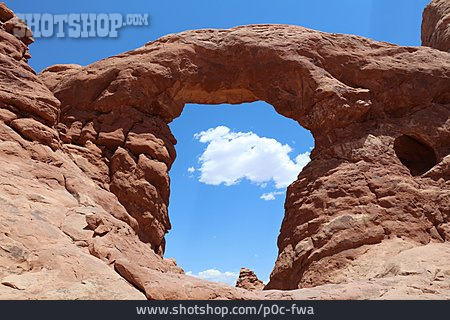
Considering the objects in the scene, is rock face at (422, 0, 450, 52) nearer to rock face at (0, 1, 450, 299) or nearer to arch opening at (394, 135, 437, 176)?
rock face at (0, 1, 450, 299)

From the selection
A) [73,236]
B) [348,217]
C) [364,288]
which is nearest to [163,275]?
[73,236]

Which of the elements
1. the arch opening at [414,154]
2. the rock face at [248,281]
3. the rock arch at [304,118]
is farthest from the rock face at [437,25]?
the rock face at [248,281]

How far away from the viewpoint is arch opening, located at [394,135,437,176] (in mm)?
16234

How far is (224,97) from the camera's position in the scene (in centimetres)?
1855

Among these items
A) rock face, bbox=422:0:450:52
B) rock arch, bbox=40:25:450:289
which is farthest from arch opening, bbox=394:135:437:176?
rock face, bbox=422:0:450:52

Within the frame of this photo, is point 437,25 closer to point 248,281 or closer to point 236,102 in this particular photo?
point 236,102

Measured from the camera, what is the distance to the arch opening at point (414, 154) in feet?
53.3

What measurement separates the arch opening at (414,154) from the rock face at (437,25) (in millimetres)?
5887

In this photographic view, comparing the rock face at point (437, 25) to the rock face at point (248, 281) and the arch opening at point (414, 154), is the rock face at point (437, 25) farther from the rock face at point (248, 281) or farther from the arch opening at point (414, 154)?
the rock face at point (248, 281)

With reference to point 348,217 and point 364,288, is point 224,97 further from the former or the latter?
point 364,288

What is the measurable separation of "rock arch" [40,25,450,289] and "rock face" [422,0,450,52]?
10.1ft

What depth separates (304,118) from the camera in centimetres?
1702

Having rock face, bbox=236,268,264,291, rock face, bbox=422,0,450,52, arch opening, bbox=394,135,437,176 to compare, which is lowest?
rock face, bbox=236,268,264,291
